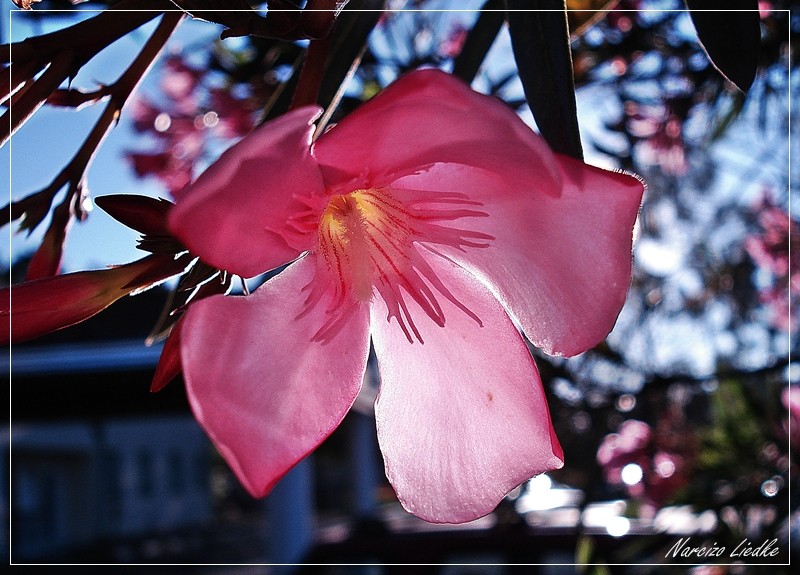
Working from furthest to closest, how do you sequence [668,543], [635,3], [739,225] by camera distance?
[739,225] → [668,543] → [635,3]

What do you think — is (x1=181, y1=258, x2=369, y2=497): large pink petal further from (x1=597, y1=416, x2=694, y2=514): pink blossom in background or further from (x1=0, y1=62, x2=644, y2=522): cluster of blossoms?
(x1=597, y1=416, x2=694, y2=514): pink blossom in background

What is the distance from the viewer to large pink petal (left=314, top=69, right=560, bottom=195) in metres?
0.33

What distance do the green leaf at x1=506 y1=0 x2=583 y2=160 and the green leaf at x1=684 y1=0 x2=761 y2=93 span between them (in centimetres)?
13

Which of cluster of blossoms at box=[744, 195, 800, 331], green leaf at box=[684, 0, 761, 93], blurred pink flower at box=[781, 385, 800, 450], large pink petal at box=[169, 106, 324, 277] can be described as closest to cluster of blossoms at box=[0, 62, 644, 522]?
large pink petal at box=[169, 106, 324, 277]

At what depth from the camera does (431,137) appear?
14.4 inches

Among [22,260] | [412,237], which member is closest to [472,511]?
[412,237]

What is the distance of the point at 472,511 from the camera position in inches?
18.2

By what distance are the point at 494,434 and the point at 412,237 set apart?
13 centimetres

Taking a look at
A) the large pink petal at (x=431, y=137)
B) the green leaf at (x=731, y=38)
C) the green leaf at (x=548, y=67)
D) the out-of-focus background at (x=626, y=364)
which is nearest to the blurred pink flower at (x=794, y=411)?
the out-of-focus background at (x=626, y=364)

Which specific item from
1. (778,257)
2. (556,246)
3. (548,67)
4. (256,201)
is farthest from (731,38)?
(778,257)

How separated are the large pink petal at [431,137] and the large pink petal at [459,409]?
0.40ft

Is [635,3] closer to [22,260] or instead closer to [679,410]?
[22,260]

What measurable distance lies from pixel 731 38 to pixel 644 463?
122 inches

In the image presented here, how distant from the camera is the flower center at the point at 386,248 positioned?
459 millimetres
